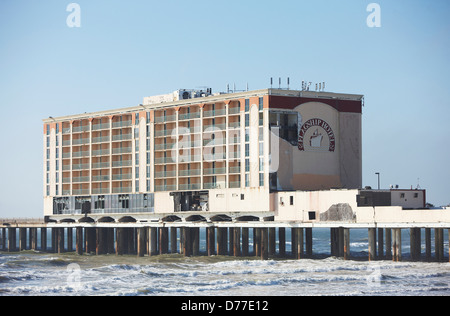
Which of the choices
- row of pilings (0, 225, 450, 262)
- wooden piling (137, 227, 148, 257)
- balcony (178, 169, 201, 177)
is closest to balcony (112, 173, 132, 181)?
row of pilings (0, 225, 450, 262)

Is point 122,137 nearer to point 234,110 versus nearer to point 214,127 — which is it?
point 214,127

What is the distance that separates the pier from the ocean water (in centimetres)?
265

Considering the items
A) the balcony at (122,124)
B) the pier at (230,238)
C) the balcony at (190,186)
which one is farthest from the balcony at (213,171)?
the balcony at (122,124)

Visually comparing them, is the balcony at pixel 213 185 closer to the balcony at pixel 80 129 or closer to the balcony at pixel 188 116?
the balcony at pixel 188 116

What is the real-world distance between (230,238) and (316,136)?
62.3 ft

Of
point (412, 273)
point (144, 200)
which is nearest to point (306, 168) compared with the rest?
point (144, 200)

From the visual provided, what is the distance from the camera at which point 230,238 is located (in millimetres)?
119875

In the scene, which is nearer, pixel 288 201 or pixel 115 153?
pixel 288 201

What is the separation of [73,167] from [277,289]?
201ft

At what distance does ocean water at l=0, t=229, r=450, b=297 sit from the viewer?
239 ft

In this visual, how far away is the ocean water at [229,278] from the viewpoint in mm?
72750

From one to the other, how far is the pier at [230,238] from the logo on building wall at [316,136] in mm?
9383

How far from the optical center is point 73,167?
129125mm
